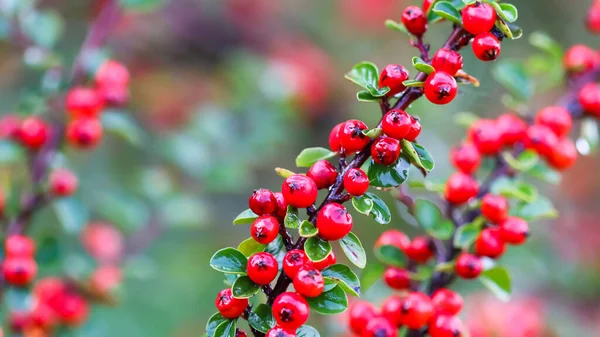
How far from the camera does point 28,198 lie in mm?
1542

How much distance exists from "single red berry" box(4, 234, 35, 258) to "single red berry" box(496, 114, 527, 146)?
111 cm

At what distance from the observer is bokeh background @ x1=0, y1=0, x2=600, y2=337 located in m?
2.53

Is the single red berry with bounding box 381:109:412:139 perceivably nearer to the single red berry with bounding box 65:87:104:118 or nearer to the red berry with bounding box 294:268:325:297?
the red berry with bounding box 294:268:325:297

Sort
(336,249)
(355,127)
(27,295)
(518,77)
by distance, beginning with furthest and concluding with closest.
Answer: (336,249) → (518,77) → (27,295) → (355,127)

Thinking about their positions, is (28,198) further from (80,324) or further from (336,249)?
(336,249)

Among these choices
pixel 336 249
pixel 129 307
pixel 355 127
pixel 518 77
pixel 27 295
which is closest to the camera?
pixel 355 127

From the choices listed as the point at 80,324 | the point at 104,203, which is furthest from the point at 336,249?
the point at 80,324

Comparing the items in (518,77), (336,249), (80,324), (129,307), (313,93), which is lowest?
(80,324)

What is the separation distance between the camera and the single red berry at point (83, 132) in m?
1.56

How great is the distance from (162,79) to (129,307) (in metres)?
1.30

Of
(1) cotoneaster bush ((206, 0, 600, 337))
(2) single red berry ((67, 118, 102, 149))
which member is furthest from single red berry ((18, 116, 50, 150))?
(1) cotoneaster bush ((206, 0, 600, 337))

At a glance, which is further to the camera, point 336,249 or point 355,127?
point 336,249

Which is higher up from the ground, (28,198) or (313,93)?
(313,93)

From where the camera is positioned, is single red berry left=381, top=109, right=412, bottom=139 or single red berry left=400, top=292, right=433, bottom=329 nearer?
single red berry left=381, top=109, right=412, bottom=139
